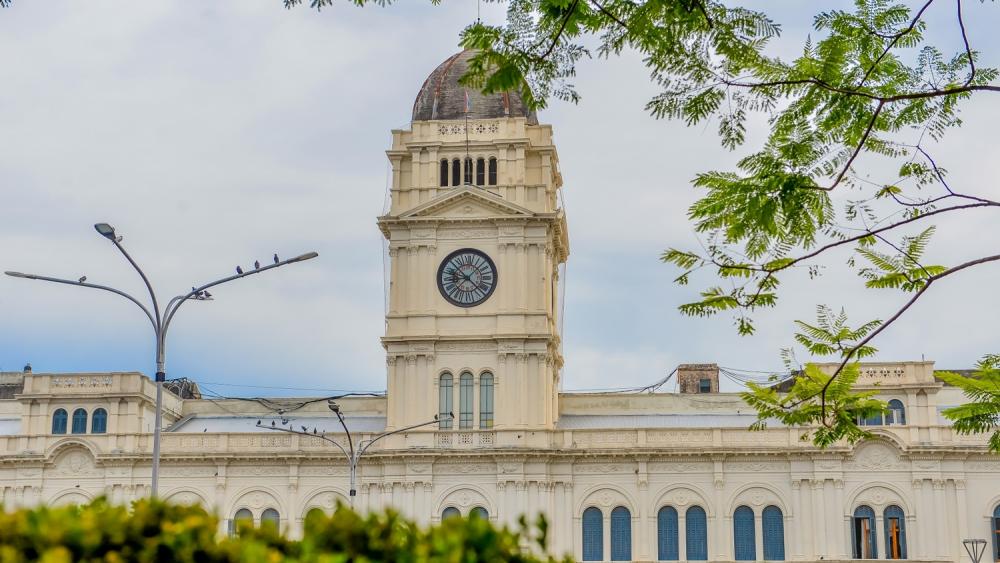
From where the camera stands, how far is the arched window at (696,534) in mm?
61906

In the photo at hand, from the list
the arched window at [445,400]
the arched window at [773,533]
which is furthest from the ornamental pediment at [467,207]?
the arched window at [773,533]

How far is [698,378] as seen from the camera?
7581 centimetres

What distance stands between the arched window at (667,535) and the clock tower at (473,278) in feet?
22.1

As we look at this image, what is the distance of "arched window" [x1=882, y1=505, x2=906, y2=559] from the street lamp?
279 cm

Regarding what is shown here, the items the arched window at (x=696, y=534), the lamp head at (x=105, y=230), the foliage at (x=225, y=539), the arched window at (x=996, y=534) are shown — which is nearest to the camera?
the foliage at (x=225, y=539)

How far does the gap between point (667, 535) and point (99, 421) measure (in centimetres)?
2763

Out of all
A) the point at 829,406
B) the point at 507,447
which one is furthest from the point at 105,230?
the point at 507,447

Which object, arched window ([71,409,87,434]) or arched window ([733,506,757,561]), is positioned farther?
arched window ([71,409,87,434])

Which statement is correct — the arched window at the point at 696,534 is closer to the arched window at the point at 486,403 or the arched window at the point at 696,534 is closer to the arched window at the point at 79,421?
the arched window at the point at 486,403

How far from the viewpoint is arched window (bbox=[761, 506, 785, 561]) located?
6159 cm

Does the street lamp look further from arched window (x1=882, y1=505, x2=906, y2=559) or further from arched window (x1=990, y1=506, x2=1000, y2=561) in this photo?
arched window (x1=882, y1=505, x2=906, y2=559)

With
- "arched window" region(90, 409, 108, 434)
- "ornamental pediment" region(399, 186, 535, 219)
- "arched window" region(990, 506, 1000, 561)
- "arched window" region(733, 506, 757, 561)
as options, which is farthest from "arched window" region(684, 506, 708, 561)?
"arched window" region(90, 409, 108, 434)

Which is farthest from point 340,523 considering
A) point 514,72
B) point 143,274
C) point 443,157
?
point 443,157

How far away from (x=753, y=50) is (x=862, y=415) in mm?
5390
